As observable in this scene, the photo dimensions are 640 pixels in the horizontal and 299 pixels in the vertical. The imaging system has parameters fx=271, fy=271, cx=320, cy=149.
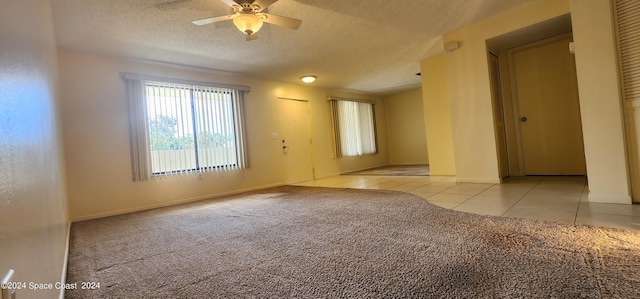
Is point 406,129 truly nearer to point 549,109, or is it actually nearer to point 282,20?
point 549,109

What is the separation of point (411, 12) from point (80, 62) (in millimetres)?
4266

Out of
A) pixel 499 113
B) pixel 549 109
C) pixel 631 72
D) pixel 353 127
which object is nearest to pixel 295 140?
pixel 353 127

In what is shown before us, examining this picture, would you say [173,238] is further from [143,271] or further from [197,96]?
[197,96]

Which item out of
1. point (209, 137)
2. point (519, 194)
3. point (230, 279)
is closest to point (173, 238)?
point (230, 279)

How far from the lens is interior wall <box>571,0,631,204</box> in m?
2.37

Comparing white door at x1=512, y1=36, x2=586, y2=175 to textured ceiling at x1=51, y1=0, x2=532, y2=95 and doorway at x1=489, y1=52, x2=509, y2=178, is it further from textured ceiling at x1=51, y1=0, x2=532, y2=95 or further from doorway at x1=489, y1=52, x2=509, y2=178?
textured ceiling at x1=51, y1=0, x2=532, y2=95

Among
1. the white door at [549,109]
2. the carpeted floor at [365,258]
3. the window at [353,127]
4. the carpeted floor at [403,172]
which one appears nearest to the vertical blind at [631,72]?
the carpeted floor at [365,258]

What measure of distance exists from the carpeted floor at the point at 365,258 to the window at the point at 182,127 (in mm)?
1516

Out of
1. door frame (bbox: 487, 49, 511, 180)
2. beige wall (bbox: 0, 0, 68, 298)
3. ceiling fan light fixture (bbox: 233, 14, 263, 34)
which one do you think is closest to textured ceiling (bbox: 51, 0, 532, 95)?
ceiling fan light fixture (bbox: 233, 14, 263, 34)

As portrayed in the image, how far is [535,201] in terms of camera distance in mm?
2656

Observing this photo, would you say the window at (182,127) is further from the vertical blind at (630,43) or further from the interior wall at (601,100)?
the vertical blind at (630,43)

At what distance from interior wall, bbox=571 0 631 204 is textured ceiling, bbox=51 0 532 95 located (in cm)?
104

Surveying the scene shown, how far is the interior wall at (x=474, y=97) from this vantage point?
372 centimetres

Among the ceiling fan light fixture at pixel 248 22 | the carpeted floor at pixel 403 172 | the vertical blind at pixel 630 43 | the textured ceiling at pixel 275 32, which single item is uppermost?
the textured ceiling at pixel 275 32
